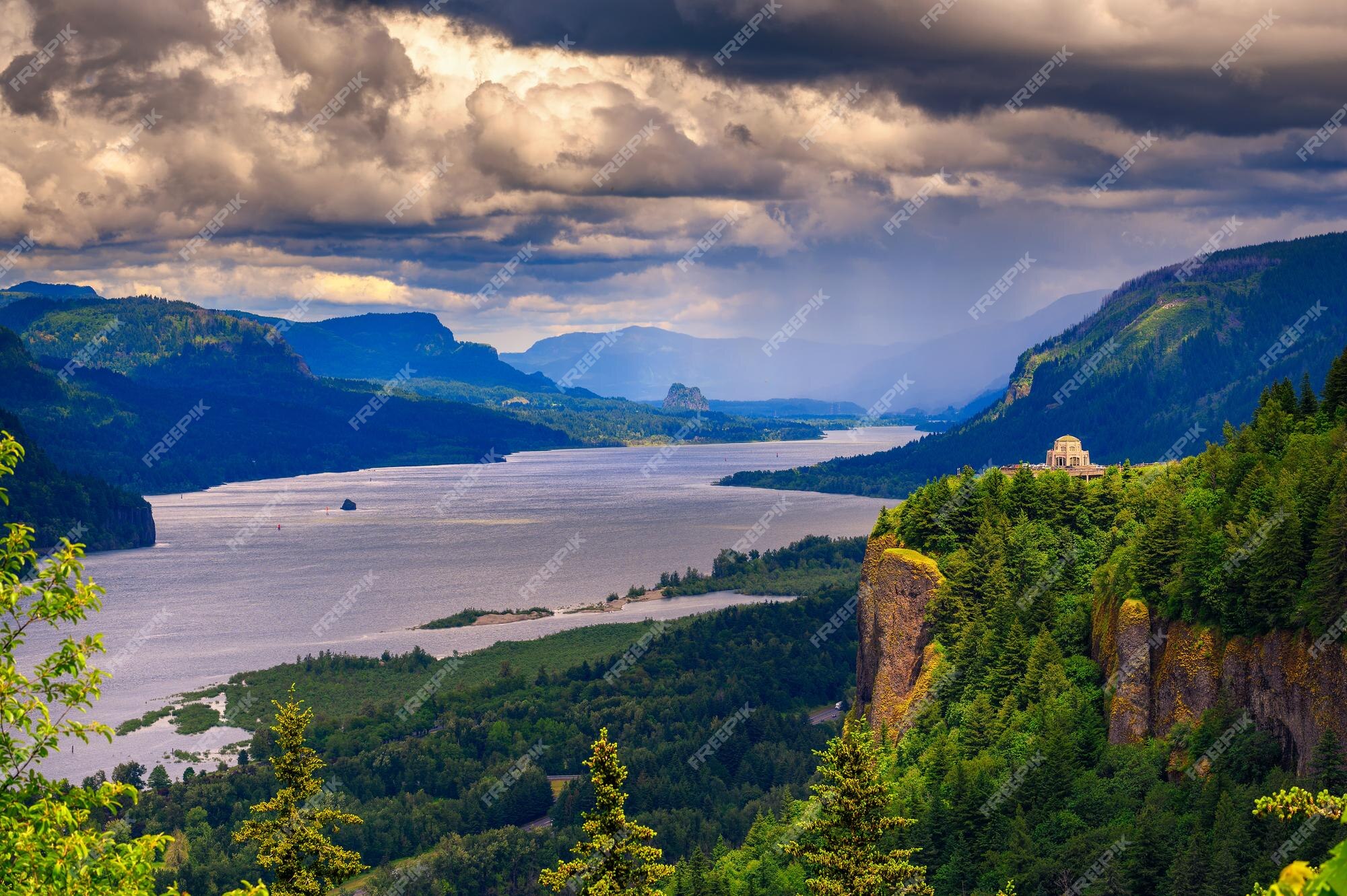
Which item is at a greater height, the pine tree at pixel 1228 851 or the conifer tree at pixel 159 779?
the pine tree at pixel 1228 851

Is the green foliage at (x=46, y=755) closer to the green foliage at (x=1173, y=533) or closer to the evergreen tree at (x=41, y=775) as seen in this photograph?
the evergreen tree at (x=41, y=775)

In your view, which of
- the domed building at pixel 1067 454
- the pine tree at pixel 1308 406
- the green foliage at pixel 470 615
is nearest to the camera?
the pine tree at pixel 1308 406

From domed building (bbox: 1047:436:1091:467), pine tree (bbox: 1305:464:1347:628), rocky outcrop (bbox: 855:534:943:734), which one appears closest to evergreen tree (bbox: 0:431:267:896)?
pine tree (bbox: 1305:464:1347:628)

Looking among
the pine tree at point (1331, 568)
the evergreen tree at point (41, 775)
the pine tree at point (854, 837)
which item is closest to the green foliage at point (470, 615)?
the pine tree at point (1331, 568)

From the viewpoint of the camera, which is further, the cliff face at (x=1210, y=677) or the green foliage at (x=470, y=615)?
the green foliage at (x=470, y=615)

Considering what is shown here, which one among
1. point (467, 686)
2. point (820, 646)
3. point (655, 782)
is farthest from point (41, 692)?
point (820, 646)

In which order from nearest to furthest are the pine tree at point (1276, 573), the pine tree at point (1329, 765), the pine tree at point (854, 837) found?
the pine tree at point (854, 837) < the pine tree at point (1329, 765) < the pine tree at point (1276, 573)

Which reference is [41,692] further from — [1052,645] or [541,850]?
[541,850]
